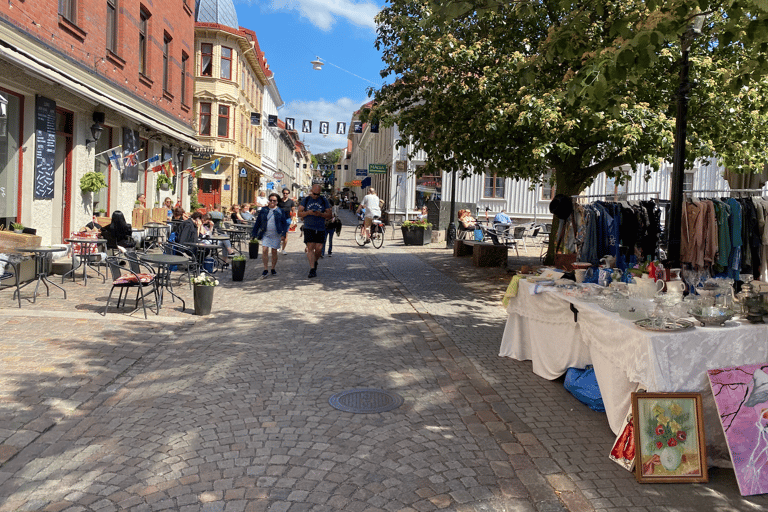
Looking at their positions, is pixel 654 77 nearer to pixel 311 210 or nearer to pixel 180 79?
pixel 311 210

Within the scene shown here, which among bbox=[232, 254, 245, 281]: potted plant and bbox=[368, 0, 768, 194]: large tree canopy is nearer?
bbox=[368, 0, 768, 194]: large tree canopy

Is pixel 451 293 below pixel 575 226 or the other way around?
below

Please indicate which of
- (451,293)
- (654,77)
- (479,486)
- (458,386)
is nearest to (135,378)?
(458,386)

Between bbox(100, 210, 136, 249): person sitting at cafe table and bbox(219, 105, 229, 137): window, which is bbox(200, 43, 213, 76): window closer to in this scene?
bbox(219, 105, 229, 137): window

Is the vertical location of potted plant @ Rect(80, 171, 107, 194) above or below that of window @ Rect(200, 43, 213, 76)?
below

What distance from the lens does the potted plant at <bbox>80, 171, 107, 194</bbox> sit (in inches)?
542

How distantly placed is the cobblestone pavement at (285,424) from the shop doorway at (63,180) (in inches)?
207

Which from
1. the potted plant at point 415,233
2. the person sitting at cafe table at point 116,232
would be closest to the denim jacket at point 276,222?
the person sitting at cafe table at point 116,232

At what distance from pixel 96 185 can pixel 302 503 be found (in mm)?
12340

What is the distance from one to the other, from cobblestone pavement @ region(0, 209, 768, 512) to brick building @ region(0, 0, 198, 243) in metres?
3.96

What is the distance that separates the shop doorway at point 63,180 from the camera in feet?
43.2

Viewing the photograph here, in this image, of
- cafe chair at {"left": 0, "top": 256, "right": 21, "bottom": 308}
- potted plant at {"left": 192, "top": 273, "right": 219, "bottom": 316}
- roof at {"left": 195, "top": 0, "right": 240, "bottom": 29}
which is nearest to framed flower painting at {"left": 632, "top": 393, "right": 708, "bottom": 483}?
potted plant at {"left": 192, "top": 273, "right": 219, "bottom": 316}

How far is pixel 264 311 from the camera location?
362 inches

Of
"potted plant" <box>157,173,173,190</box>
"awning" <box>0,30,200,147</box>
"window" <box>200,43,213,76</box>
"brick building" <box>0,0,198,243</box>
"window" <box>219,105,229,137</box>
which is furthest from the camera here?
"window" <box>219,105,229,137</box>
